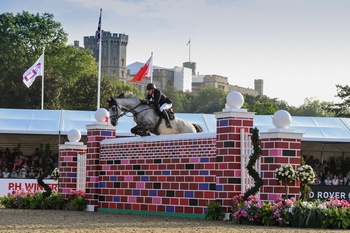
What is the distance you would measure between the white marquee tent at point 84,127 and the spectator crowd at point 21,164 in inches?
29.9

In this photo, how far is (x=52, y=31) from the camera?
73.9 m

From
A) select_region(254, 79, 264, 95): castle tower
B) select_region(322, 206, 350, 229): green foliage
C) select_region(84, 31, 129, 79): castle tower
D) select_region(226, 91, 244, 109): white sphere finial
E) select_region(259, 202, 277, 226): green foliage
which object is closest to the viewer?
select_region(322, 206, 350, 229): green foliage

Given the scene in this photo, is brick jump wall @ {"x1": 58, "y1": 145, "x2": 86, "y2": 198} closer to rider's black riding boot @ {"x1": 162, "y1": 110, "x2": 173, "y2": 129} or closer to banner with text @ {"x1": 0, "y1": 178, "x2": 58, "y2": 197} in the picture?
rider's black riding boot @ {"x1": 162, "y1": 110, "x2": 173, "y2": 129}

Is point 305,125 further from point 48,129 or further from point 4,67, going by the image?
point 4,67

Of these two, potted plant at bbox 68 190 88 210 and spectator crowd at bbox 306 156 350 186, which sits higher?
spectator crowd at bbox 306 156 350 186

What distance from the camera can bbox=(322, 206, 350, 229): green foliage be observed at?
1108 centimetres

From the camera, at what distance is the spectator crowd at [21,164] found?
88.9 feet

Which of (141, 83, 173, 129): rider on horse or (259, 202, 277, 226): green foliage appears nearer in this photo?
(259, 202, 277, 226): green foliage

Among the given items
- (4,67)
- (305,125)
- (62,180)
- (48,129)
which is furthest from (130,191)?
(4,67)

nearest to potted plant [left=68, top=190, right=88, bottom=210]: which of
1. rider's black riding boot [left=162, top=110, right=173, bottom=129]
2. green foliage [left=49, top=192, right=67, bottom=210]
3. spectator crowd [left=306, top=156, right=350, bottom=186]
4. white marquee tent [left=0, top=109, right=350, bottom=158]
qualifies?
green foliage [left=49, top=192, right=67, bottom=210]

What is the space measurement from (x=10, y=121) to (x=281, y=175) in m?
18.4

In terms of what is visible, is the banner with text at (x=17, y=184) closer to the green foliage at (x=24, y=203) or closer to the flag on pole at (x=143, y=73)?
the green foliage at (x=24, y=203)

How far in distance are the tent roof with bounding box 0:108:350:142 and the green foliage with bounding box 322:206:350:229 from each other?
1643 cm

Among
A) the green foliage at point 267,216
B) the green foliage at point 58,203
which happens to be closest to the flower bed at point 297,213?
the green foliage at point 267,216
